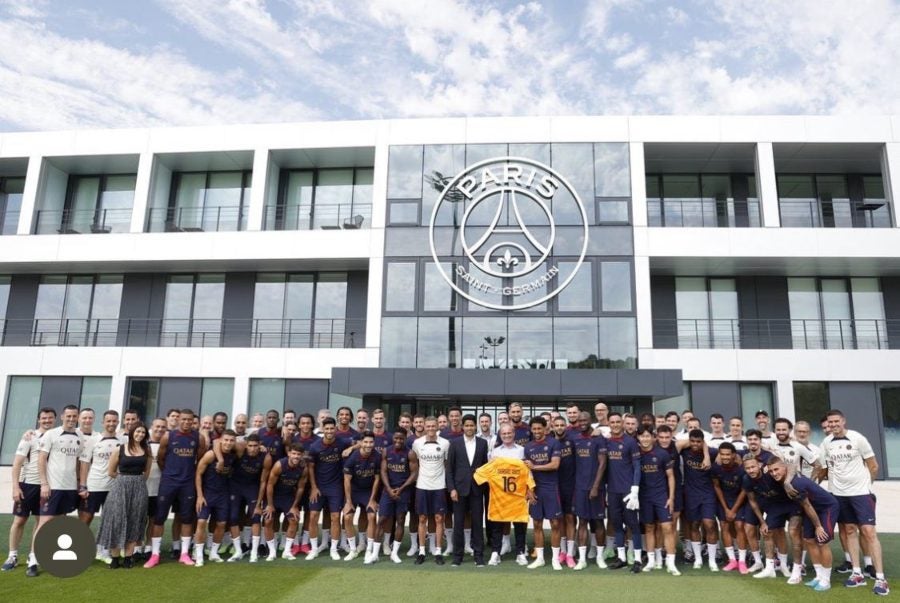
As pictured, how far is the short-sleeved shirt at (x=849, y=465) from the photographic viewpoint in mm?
6918

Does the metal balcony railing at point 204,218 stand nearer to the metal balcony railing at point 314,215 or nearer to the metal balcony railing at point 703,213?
the metal balcony railing at point 314,215

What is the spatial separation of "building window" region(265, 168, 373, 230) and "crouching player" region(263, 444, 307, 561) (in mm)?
12548

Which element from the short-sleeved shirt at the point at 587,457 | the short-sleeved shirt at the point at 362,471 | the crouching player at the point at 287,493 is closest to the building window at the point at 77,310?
the crouching player at the point at 287,493

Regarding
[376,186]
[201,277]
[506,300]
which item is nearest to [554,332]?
[506,300]

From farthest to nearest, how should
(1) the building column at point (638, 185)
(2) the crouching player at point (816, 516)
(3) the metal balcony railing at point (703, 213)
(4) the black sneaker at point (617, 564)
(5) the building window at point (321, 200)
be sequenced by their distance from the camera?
1. (5) the building window at point (321, 200)
2. (3) the metal balcony railing at point (703, 213)
3. (1) the building column at point (638, 185)
4. (4) the black sneaker at point (617, 564)
5. (2) the crouching player at point (816, 516)

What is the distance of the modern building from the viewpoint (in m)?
16.9

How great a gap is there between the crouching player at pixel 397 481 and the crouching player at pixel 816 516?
4.36 meters

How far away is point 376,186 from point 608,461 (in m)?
12.6

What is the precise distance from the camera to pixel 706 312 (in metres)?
18.6

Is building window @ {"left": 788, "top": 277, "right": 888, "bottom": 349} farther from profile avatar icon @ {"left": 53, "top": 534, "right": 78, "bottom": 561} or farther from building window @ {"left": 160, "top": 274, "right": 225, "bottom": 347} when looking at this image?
profile avatar icon @ {"left": 53, "top": 534, "right": 78, "bottom": 561}

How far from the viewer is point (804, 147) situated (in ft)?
59.3

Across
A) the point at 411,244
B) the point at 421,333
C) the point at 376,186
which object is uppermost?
the point at 376,186

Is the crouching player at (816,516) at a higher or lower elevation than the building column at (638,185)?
lower

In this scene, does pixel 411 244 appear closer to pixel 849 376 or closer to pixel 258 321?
pixel 258 321
